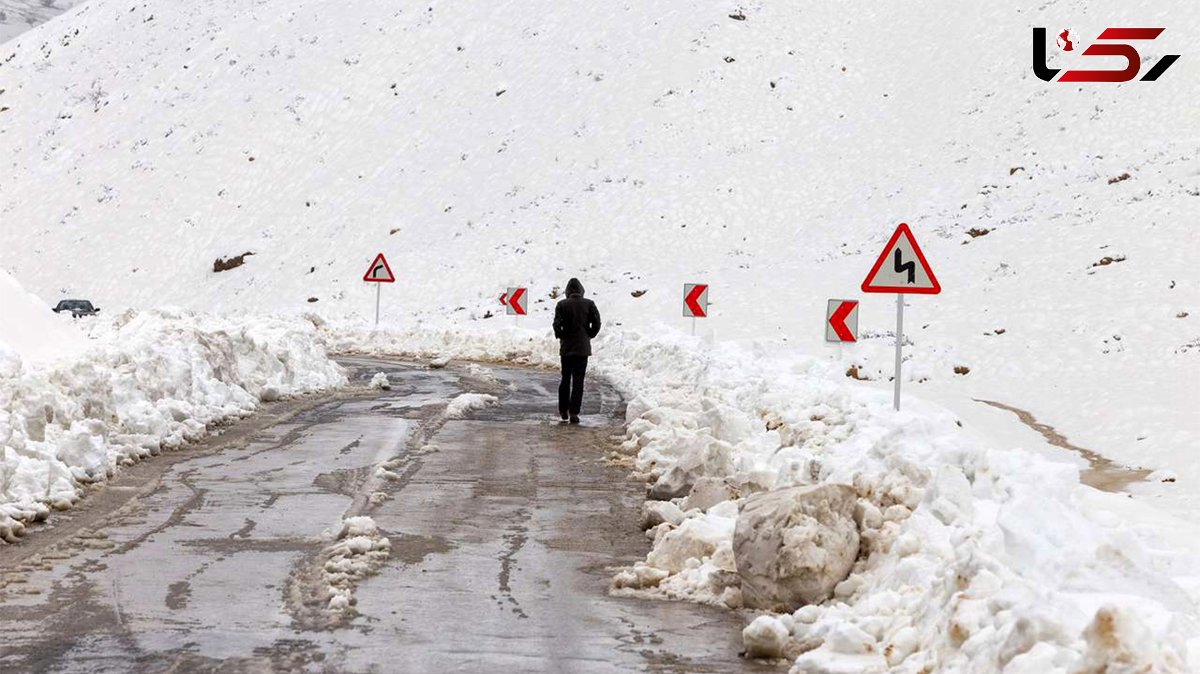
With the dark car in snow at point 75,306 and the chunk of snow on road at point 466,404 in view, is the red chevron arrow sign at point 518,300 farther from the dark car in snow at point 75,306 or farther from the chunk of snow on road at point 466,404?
the chunk of snow on road at point 466,404

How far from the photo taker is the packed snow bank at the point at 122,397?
395 inches

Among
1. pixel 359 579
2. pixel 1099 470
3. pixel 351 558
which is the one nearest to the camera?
pixel 359 579

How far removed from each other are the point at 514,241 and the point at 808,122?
13.9 m

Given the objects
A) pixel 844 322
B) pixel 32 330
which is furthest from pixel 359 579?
pixel 844 322

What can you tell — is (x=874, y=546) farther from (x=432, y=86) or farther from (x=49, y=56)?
(x=49, y=56)

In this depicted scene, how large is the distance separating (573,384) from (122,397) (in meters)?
5.87

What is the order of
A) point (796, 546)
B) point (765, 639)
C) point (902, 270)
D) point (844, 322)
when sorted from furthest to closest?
point (844, 322) → point (902, 270) → point (796, 546) → point (765, 639)

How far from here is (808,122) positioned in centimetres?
5441

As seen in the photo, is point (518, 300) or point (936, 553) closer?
point (936, 553)

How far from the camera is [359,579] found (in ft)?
25.7

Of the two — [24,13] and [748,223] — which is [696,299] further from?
[24,13]

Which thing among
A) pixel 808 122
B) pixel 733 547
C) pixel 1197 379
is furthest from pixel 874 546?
pixel 808 122

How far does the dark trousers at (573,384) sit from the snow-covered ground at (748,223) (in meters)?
→ 1.14

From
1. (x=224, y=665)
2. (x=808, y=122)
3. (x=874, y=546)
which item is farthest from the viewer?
(x=808, y=122)
